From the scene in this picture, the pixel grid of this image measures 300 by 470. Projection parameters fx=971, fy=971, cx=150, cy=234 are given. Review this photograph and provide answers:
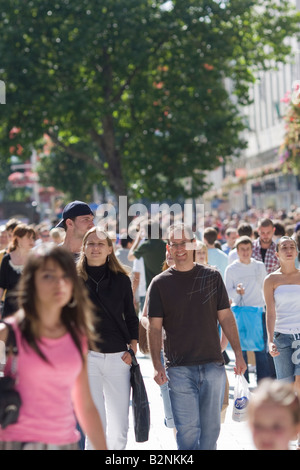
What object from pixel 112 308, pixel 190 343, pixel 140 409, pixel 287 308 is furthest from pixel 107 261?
pixel 287 308

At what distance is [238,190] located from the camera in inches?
2763

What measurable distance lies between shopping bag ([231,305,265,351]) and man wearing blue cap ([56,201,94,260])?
3.55 meters

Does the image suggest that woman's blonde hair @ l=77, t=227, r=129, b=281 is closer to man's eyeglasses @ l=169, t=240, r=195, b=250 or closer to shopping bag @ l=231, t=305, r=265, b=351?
man's eyeglasses @ l=169, t=240, r=195, b=250

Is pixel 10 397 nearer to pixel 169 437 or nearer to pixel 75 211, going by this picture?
pixel 75 211

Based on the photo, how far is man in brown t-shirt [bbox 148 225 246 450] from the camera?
20.7 feet

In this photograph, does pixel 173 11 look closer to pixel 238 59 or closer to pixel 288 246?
pixel 238 59

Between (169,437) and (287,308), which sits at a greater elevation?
(287,308)

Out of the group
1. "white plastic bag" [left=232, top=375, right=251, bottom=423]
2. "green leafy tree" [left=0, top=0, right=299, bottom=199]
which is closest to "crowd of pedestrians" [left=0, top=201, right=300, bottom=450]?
"white plastic bag" [left=232, top=375, right=251, bottom=423]

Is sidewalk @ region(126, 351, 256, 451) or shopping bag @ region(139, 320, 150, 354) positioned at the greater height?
shopping bag @ region(139, 320, 150, 354)

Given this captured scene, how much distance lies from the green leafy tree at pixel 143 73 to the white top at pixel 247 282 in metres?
17.2

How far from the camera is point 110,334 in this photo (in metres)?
6.50

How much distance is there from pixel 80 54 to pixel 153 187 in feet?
16.7

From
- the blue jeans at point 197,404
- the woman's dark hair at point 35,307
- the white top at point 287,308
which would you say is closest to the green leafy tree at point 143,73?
the white top at point 287,308

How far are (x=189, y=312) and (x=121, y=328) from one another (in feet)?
1.63
